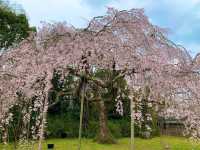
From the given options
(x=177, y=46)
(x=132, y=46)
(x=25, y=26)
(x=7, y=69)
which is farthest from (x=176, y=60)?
(x=25, y=26)

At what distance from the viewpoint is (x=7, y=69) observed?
7.99m

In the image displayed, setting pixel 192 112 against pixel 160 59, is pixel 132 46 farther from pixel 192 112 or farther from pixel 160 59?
pixel 192 112

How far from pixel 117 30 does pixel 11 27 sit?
14.9 m

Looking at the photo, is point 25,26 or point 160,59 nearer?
point 160,59

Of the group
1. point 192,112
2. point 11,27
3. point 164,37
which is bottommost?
point 192,112

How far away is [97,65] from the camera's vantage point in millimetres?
7637

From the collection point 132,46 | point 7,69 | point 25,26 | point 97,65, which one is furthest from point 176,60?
point 25,26

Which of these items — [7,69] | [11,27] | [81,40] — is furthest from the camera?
[11,27]

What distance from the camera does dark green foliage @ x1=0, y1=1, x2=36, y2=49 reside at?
68.6 ft

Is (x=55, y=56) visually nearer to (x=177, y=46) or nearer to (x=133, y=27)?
(x=133, y=27)

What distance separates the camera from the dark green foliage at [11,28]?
2091 centimetres

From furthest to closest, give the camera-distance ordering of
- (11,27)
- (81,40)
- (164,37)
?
(11,27)
(164,37)
(81,40)

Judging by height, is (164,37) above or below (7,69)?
above

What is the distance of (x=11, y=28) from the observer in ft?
69.4
